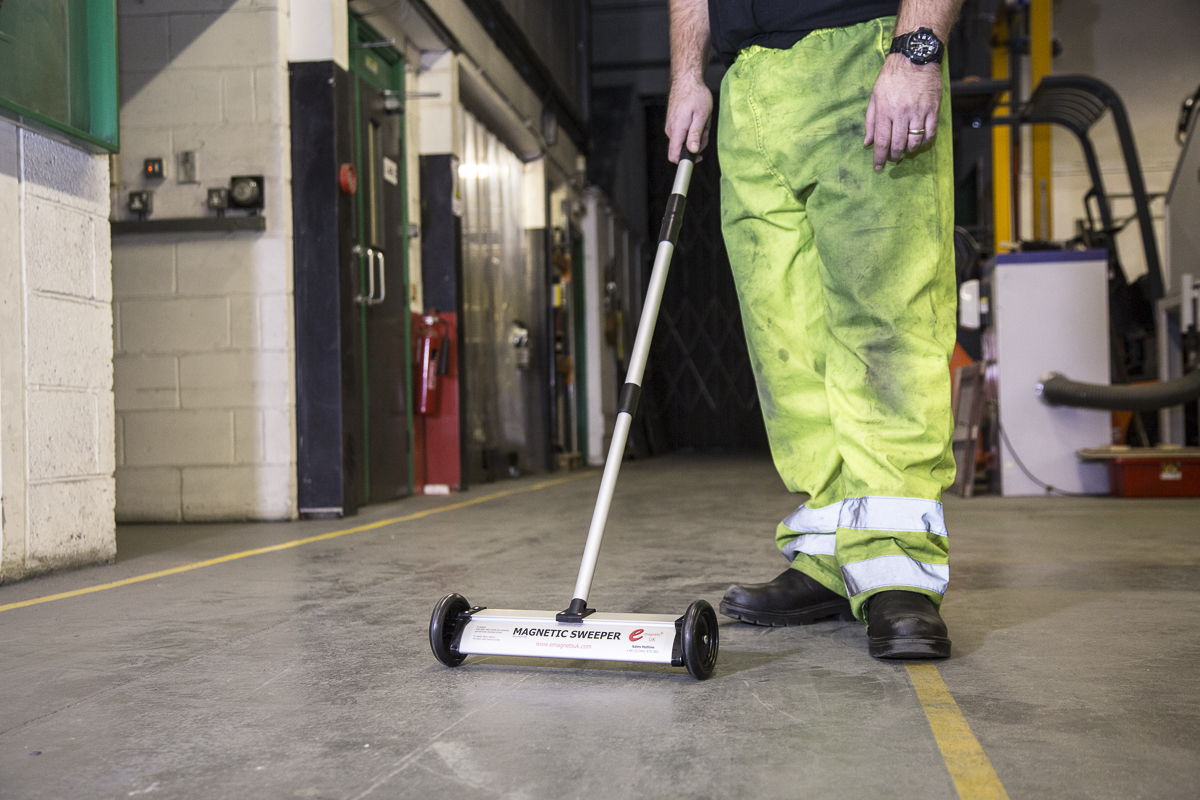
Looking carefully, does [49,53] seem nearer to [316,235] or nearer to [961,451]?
Result: [316,235]

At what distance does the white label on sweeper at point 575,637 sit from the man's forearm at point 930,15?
1131 mm

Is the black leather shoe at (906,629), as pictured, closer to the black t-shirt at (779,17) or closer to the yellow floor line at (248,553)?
the black t-shirt at (779,17)

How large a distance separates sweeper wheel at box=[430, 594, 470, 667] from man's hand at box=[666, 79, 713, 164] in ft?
3.23

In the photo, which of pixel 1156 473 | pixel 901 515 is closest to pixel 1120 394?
pixel 1156 473

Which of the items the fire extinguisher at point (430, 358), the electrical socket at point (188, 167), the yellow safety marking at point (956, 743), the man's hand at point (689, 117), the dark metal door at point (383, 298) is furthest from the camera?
the fire extinguisher at point (430, 358)

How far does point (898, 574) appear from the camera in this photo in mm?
1848

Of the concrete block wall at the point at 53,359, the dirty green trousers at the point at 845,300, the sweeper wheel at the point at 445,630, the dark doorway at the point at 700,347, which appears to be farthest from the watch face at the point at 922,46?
the dark doorway at the point at 700,347

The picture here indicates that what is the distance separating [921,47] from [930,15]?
7cm

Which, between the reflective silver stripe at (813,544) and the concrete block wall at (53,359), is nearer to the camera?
the reflective silver stripe at (813,544)

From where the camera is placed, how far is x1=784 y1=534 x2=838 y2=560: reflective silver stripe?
2.09 metres

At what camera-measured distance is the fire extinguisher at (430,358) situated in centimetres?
643

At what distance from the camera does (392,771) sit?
1.23 m

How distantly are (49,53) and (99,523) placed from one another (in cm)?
148

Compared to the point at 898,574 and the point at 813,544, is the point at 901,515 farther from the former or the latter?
the point at 813,544
